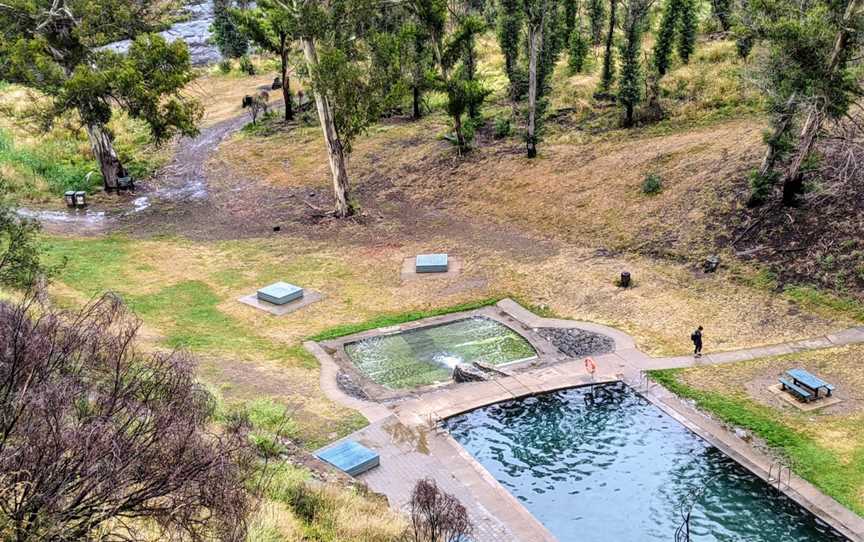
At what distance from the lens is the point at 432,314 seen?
25297mm

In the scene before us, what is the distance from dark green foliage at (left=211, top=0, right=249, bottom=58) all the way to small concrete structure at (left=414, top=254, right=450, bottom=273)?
48.7 meters

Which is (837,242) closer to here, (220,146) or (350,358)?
(350,358)

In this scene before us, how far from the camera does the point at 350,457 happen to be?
53.3 ft

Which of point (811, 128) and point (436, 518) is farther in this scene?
point (811, 128)

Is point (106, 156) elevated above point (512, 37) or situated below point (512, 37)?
below

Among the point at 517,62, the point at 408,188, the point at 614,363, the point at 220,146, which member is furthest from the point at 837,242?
the point at 220,146

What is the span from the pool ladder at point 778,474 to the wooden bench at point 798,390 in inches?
107

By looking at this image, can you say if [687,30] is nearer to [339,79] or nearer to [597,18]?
[597,18]

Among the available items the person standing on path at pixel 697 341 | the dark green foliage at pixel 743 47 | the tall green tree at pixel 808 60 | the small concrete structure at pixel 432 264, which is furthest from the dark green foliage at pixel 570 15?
the person standing on path at pixel 697 341

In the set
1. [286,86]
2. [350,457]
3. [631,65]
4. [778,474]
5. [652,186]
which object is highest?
[631,65]

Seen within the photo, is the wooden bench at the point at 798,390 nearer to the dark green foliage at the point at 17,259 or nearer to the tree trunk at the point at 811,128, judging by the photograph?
the tree trunk at the point at 811,128

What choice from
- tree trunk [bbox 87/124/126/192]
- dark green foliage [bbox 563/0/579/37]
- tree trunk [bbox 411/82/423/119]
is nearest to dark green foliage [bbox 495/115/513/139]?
tree trunk [bbox 411/82/423/119]

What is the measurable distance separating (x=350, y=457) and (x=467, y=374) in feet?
17.3

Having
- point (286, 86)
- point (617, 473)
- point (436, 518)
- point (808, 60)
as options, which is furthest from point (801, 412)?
point (286, 86)
